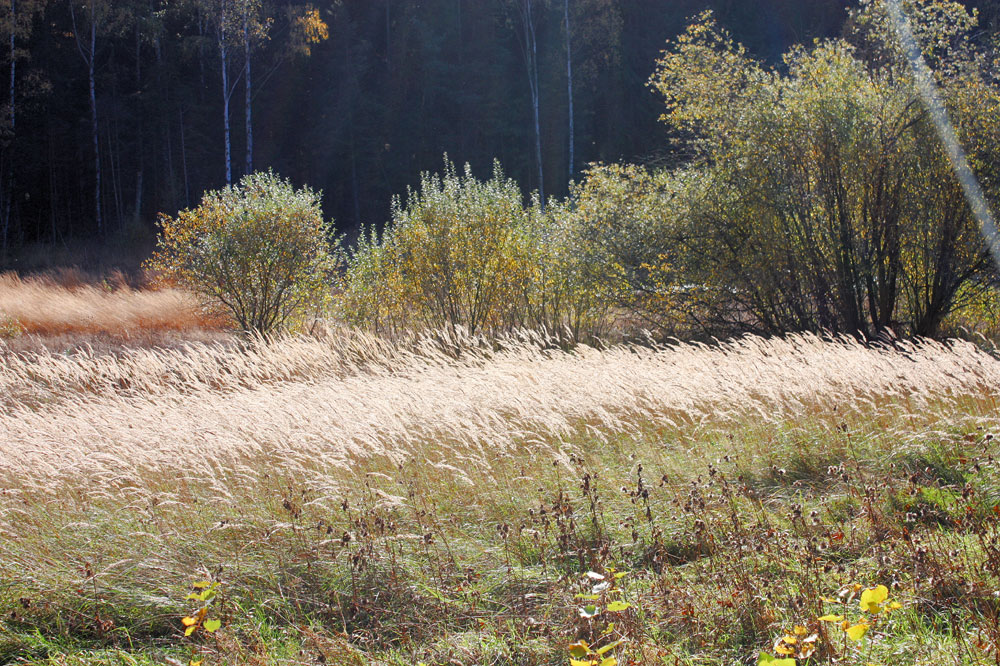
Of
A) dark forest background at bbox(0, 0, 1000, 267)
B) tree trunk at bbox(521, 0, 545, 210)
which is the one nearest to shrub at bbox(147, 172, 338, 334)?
dark forest background at bbox(0, 0, 1000, 267)

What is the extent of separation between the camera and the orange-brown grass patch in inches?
645

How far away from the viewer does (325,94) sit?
39.5m

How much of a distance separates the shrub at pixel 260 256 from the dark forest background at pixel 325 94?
16808 mm

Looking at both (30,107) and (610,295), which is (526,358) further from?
(30,107)

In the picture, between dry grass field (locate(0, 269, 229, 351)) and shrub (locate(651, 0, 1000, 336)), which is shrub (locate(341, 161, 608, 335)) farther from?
dry grass field (locate(0, 269, 229, 351))

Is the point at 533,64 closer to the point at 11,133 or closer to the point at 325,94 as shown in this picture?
the point at 325,94

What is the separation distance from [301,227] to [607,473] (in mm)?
11092

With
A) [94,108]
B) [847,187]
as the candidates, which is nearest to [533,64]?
[94,108]

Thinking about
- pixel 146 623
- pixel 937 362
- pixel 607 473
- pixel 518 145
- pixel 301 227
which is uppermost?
pixel 518 145

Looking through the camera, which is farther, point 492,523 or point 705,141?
point 705,141

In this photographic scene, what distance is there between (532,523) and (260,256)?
37.2 ft

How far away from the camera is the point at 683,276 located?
1192 centimetres

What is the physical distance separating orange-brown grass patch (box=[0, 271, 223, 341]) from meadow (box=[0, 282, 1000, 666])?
10.1m

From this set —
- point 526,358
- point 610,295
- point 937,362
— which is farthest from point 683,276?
point 937,362
